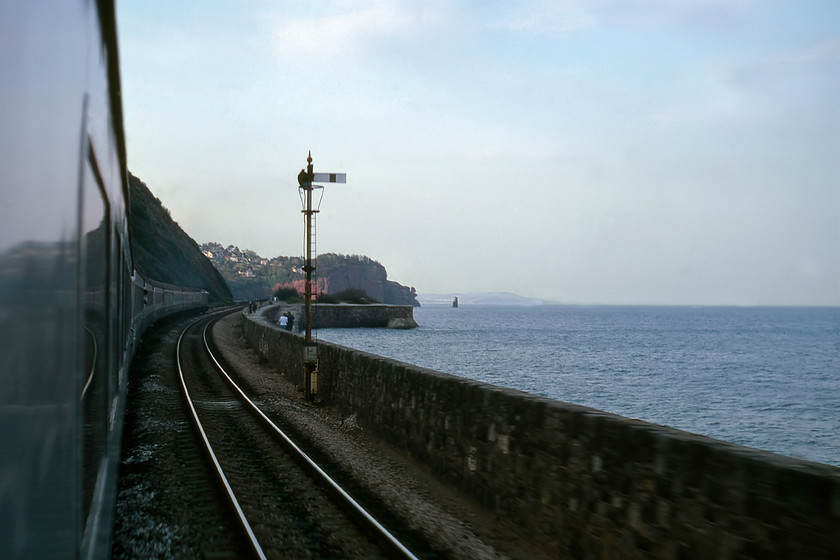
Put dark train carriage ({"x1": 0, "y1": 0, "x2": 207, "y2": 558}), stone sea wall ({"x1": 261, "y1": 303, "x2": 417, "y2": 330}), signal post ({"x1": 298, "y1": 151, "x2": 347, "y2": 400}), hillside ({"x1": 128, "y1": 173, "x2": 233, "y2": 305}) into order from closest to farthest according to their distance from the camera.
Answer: dark train carriage ({"x1": 0, "y1": 0, "x2": 207, "y2": 558}) < signal post ({"x1": 298, "y1": 151, "x2": 347, "y2": 400}) < hillside ({"x1": 128, "y1": 173, "x2": 233, "y2": 305}) < stone sea wall ({"x1": 261, "y1": 303, "x2": 417, "y2": 330})

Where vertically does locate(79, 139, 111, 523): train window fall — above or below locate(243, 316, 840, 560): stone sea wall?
above

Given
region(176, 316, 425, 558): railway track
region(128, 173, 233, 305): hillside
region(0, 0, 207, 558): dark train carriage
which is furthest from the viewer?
region(128, 173, 233, 305): hillside

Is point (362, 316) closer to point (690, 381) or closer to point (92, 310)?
point (690, 381)

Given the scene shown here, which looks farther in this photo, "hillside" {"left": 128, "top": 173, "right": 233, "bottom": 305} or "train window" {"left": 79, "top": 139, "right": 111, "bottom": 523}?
"hillside" {"left": 128, "top": 173, "right": 233, "bottom": 305}

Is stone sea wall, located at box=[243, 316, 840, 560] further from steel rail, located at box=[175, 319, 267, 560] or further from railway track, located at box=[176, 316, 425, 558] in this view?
steel rail, located at box=[175, 319, 267, 560]

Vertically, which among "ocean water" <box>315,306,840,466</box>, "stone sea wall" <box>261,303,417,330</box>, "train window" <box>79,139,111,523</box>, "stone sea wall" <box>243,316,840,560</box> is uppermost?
"train window" <box>79,139,111,523</box>

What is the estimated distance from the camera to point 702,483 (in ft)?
13.6

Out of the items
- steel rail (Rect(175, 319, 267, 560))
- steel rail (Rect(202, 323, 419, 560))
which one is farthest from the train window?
steel rail (Rect(202, 323, 419, 560))

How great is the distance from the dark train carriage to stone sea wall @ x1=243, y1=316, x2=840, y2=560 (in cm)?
356

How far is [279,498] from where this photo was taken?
7.35 m

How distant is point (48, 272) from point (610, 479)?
4.42 m

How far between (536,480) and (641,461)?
1520 mm

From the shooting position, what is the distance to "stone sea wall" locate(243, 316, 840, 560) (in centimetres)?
358

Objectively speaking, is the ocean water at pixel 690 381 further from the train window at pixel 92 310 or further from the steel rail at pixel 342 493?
the train window at pixel 92 310
